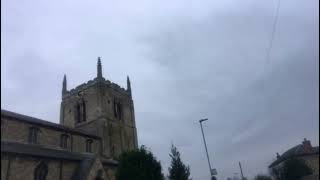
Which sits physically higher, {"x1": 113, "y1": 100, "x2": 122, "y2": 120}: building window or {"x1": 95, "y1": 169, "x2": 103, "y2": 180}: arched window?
{"x1": 113, "y1": 100, "x2": 122, "y2": 120}: building window

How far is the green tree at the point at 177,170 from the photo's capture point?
33281 mm

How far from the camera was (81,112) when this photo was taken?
49.2m

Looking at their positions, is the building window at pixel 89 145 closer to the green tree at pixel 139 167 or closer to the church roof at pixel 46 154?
the church roof at pixel 46 154

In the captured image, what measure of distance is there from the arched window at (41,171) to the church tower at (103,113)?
1519 centimetres

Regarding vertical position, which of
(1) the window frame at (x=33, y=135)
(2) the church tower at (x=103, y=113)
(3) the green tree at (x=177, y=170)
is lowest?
(3) the green tree at (x=177, y=170)

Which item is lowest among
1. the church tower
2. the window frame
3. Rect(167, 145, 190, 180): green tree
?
Rect(167, 145, 190, 180): green tree

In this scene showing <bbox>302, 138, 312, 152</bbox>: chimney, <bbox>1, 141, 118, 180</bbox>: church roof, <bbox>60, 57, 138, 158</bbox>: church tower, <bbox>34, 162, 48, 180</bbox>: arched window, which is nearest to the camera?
<bbox>1, 141, 118, 180</bbox>: church roof

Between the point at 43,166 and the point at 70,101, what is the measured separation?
22499mm

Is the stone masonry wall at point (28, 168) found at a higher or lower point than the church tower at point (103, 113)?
lower

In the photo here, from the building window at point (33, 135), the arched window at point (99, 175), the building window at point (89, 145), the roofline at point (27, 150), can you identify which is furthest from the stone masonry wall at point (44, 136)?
the arched window at point (99, 175)

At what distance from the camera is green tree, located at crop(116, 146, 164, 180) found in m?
30.3

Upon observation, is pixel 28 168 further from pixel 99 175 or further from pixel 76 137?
pixel 76 137

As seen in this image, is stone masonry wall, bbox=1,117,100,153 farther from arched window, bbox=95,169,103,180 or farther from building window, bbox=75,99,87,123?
arched window, bbox=95,169,103,180

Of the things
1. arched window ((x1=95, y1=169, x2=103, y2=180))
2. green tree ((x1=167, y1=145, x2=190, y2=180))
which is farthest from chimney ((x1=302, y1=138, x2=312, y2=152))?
arched window ((x1=95, y1=169, x2=103, y2=180))
